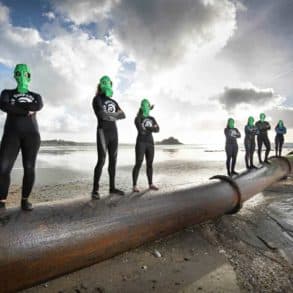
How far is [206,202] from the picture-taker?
16.4 feet

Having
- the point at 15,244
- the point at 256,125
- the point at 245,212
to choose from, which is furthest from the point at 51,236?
the point at 256,125

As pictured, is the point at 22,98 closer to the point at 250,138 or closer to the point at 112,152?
the point at 112,152

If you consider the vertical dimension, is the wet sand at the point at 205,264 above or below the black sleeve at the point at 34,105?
below

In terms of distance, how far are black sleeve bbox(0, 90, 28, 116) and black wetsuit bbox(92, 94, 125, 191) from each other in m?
1.43

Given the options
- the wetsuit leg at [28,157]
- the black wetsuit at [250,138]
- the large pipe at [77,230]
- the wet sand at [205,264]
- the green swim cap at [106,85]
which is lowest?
the wet sand at [205,264]

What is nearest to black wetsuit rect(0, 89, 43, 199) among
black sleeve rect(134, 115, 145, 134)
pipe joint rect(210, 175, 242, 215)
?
black sleeve rect(134, 115, 145, 134)

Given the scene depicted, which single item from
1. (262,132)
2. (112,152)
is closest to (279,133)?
(262,132)

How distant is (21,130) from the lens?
332 cm

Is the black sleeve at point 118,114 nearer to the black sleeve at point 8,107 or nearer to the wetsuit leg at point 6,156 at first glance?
the black sleeve at point 8,107

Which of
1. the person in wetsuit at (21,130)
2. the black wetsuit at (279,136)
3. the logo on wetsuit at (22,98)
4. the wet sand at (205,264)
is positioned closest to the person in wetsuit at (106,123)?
the wet sand at (205,264)

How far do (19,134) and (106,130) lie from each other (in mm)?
1548

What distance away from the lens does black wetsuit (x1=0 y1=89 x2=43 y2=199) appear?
127 inches

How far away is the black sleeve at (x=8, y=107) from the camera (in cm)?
325

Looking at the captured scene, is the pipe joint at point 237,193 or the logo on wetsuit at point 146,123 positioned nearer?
the logo on wetsuit at point 146,123
